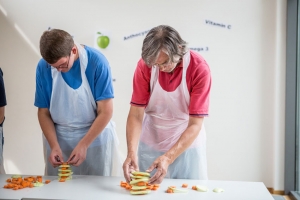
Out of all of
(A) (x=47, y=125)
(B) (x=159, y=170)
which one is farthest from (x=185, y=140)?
(A) (x=47, y=125)

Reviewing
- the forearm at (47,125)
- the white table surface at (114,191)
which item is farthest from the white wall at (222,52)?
the white table surface at (114,191)

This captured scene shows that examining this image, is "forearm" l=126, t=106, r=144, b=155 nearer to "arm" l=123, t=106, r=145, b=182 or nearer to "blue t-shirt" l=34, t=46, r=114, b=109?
"arm" l=123, t=106, r=145, b=182

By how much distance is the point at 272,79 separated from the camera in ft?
13.4

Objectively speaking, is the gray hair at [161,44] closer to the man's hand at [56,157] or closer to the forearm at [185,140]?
the forearm at [185,140]

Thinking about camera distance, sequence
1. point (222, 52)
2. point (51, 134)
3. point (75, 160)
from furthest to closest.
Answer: point (222, 52), point (51, 134), point (75, 160)

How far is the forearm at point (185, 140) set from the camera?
2.13m

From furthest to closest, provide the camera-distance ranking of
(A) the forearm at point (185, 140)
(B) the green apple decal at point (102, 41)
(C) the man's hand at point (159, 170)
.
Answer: (B) the green apple decal at point (102, 41)
(A) the forearm at point (185, 140)
(C) the man's hand at point (159, 170)

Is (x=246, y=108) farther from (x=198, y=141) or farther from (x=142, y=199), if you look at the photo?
(x=142, y=199)

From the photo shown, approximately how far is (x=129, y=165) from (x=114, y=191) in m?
0.18

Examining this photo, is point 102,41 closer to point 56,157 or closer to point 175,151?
point 56,157

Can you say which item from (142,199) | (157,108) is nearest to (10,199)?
(142,199)

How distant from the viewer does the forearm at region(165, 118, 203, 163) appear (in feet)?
6.98

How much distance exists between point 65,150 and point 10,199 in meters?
0.74

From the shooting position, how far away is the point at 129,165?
216 centimetres
